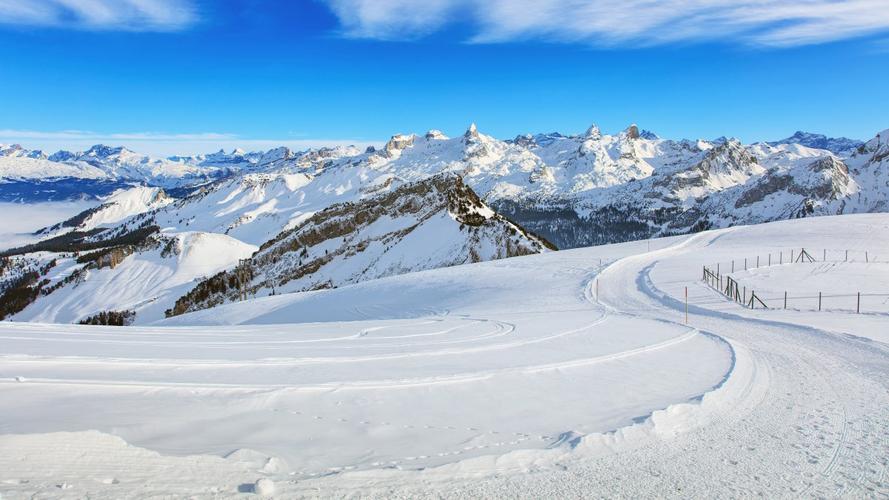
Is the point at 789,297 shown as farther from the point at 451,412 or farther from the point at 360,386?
the point at 360,386

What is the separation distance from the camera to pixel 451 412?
362 inches

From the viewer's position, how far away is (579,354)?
14.7 metres

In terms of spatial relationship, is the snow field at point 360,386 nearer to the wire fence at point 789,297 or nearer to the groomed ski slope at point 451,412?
the groomed ski slope at point 451,412

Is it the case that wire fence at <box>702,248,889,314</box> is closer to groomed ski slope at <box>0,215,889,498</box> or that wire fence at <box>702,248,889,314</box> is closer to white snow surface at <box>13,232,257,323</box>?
groomed ski slope at <box>0,215,889,498</box>

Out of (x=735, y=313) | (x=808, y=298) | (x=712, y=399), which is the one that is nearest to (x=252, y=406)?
(x=712, y=399)

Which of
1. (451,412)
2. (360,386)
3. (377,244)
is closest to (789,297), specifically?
(451,412)

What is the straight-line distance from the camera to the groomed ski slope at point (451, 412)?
6.38m

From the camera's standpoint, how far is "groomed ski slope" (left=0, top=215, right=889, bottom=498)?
6.38 meters

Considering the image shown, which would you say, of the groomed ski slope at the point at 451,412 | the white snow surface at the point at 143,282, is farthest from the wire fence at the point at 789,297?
the white snow surface at the point at 143,282

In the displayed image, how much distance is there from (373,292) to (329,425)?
3513cm

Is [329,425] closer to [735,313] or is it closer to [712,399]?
[712,399]

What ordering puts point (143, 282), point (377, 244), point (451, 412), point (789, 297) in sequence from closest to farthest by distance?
1. point (451, 412)
2. point (789, 297)
3. point (377, 244)
4. point (143, 282)

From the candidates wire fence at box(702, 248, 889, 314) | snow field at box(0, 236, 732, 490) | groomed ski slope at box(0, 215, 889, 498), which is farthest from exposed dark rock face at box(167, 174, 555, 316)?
groomed ski slope at box(0, 215, 889, 498)

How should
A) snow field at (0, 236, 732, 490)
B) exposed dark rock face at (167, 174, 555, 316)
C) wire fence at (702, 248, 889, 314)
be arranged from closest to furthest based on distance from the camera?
snow field at (0, 236, 732, 490), wire fence at (702, 248, 889, 314), exposed dark rock face at (167, 174, 555, 316)
